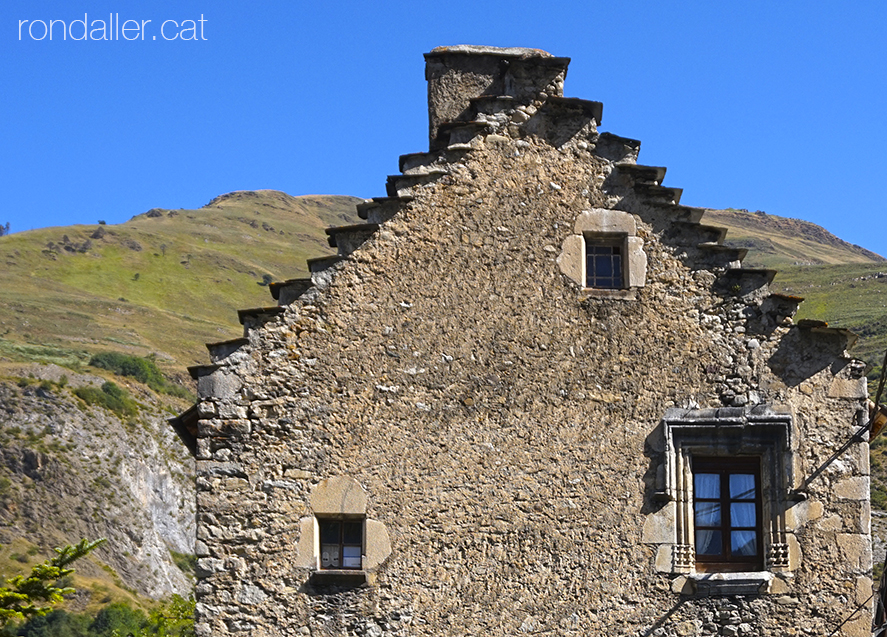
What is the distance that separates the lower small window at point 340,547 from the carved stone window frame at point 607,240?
324 centimetres

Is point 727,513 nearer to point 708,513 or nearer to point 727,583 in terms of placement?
point 708,513

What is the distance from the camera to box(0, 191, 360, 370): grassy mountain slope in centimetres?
10638

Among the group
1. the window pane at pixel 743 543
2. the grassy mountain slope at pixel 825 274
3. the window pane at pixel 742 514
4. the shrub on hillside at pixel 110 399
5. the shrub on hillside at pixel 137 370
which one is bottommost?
the window pane at pixel 743 543

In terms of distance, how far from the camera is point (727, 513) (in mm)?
11195

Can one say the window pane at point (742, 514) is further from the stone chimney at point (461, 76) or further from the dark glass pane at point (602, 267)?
the stone chimney at point (461, 76)

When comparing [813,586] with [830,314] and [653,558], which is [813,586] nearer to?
[653,558]

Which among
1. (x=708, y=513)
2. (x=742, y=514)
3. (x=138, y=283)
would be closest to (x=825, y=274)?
(x=138, y=283)

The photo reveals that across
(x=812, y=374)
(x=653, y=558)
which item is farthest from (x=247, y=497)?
(x=812, y=374)

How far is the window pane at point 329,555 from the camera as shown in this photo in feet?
35.9

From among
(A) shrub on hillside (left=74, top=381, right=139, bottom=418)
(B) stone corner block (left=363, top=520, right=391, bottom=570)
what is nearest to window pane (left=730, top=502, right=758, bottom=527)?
(B) stone corner block (left=363, top=520, right=391, bottom=570)

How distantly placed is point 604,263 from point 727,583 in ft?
10.9

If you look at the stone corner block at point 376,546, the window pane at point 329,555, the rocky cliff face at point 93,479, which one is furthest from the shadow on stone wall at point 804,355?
the rocky cliff face at point 93,479

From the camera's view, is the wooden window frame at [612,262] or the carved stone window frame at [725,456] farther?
the wooden window frame at [612,262]

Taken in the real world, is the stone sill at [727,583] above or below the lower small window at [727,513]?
below
